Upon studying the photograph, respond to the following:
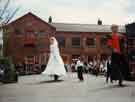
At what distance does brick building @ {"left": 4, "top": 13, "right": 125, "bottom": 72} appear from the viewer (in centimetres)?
7294

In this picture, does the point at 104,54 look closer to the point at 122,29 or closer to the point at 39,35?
the point at 122,29

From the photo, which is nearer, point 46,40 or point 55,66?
point 55,66

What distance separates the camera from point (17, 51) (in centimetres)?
7312

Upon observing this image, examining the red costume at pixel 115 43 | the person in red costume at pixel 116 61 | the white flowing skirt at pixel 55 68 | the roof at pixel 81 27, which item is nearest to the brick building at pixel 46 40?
the roof at pixel 81 27

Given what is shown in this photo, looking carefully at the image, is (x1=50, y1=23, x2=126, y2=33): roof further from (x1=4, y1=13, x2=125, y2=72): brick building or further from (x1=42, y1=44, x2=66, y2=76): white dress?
(x1=42, y1=44, x2=66, y2=76): white dress

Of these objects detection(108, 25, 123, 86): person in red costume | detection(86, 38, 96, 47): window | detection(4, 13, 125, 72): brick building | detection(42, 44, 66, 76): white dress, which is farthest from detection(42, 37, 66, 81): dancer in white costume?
detection(86, 38, 96, 47): window

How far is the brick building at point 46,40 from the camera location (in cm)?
7294

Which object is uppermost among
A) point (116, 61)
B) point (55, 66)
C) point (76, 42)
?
point (76, 42)

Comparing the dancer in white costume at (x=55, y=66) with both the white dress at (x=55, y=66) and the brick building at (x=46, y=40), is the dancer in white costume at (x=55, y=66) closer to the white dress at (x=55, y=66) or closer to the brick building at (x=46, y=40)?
the white dress at (x=55, y=66)

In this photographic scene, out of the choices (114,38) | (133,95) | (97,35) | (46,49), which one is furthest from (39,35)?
(133,95)

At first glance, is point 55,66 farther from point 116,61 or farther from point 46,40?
point 46,40

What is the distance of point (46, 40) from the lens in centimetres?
7450

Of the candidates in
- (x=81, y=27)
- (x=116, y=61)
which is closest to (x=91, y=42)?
(x=81, y=27)

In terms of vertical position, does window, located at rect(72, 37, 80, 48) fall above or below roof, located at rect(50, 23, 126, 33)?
below
